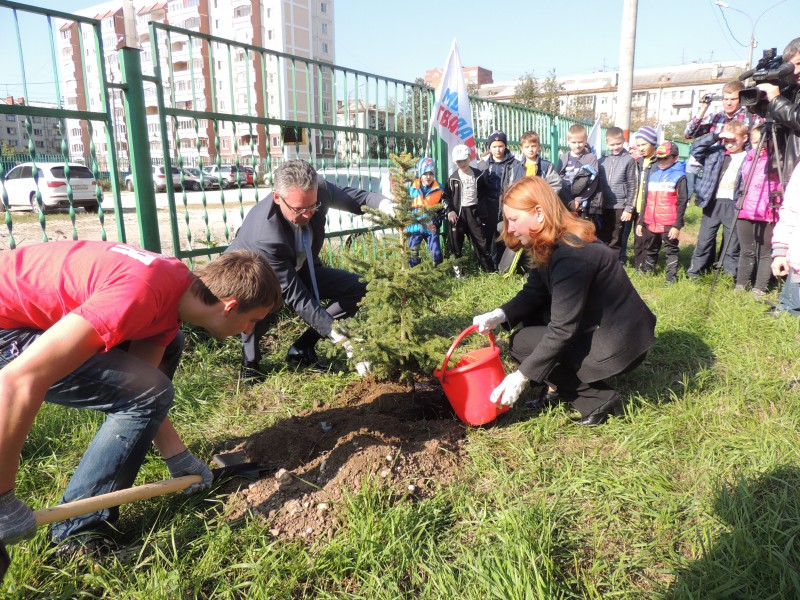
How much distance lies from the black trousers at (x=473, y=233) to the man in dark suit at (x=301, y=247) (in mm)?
2675

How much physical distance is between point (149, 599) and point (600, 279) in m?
2.41

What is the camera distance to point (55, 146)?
3.71 metres

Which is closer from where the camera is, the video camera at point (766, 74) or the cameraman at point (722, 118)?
the video camera at point (766, 74)

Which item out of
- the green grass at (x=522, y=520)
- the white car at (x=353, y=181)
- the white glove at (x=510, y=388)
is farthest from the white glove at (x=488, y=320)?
the white car at (x=353, y=181)

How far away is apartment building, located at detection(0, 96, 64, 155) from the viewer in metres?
3.31

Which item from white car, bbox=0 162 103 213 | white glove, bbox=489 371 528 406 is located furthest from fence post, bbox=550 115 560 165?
white glove, bbox=489 371 528 406

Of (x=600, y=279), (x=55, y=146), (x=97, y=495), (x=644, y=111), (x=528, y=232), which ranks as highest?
(x=644, y=111)

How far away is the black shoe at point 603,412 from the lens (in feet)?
9.87

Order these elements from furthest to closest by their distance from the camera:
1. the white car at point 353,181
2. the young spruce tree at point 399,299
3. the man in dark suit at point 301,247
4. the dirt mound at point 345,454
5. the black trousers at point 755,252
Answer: the white car at point 353,181 < the black trousers at point 755,252 < the man in dark suit at point 301,247 < the young spruce tree at point 399,299 < the dirt mound at point 345,454

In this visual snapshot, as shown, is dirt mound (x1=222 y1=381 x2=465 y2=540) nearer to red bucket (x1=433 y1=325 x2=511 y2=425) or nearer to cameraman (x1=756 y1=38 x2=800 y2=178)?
red bucket (x1=433 y1=325 x2=511 y2=425)

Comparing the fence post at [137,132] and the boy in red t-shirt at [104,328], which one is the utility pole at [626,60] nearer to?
the fence post at [137,132]

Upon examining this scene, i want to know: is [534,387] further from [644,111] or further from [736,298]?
A: [644,111]

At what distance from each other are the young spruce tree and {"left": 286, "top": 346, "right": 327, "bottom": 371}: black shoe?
83 cm

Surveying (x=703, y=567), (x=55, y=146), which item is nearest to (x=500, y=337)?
(x=703, y=567)
